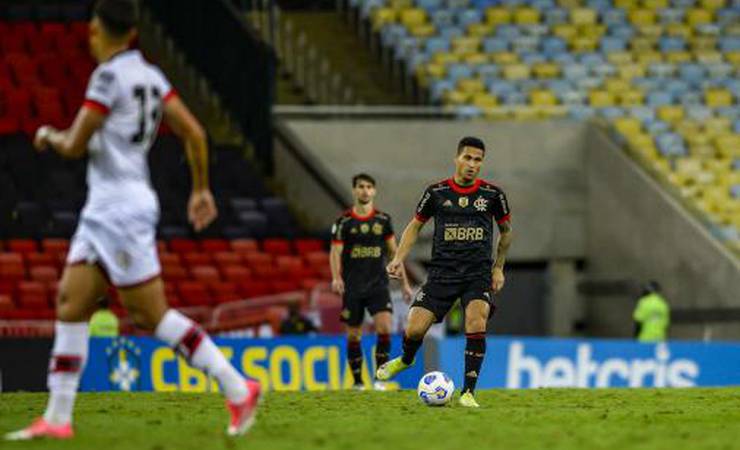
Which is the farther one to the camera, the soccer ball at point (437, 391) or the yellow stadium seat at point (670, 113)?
the yellow stadium seat at point (670, 113)

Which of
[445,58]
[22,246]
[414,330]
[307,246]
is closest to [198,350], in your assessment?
[414,330]

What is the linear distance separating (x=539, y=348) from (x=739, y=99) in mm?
11599

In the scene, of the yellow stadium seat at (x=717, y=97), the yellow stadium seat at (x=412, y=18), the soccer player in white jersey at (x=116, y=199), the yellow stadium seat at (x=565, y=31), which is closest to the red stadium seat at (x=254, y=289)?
the yellow stadium seat at (x=412, y=18)

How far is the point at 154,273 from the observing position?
37.8 ft

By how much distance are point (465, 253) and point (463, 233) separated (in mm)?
164

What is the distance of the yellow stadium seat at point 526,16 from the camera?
1428 inches

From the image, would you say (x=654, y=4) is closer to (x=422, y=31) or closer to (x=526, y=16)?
(x=526, y=16)

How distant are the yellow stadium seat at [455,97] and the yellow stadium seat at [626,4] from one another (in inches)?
181

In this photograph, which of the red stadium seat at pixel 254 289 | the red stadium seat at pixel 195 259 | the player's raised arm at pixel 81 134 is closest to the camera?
the player's raised arm at pixel 81 134

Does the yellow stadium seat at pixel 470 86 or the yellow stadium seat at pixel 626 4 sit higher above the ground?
the yellow stadium seat at pixel 626 4

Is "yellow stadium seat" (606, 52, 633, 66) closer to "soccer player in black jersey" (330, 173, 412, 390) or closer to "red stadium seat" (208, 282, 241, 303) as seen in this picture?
"red stadium seat" (208, 282, 241, 303)

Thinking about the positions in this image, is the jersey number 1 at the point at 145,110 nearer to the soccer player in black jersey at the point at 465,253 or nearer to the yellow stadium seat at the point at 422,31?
the soccer player in black jersey at the point at 465,253

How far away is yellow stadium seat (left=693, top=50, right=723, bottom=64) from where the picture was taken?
36.3 m

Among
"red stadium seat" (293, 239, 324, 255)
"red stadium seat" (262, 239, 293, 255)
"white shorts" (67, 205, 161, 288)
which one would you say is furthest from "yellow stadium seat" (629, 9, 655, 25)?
"white shorts" (67, 205, 161, 288)
